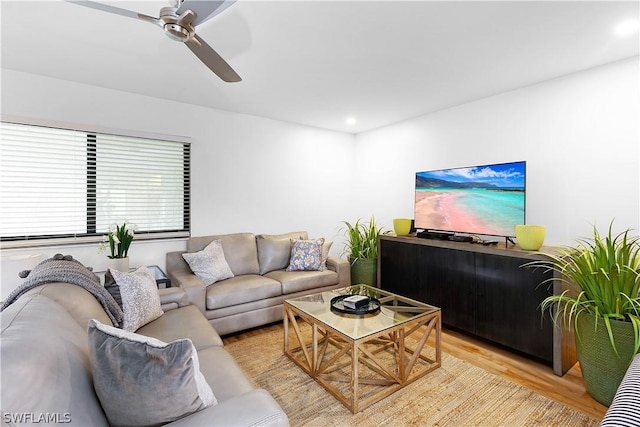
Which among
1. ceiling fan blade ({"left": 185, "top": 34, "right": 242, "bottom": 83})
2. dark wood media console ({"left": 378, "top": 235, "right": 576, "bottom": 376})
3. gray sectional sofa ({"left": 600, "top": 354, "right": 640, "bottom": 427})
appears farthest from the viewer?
dark wood media console ({"left": 378, "top": 235, "right": 576, "bottom": 376})

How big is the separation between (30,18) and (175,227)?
2117mm

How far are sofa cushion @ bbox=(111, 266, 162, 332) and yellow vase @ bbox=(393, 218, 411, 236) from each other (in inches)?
102

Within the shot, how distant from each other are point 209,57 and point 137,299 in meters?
1.64

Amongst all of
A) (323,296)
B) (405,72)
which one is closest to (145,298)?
(323,296)

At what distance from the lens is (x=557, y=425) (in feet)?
5.67

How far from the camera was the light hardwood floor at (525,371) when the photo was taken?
194 centimetres

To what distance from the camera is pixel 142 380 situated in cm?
95

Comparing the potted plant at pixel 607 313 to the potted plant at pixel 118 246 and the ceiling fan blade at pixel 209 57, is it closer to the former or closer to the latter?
the ceiling fan blade at pixel 209 57

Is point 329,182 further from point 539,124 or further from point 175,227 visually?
point 539,124

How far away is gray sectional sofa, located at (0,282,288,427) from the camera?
2.59 ft

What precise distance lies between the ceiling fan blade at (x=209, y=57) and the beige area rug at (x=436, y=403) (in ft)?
7.10

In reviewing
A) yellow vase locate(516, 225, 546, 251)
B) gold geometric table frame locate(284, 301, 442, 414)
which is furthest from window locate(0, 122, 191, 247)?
yellow vase locate(516, 225, 546, 251)

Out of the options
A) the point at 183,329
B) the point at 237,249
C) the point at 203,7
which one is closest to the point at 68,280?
the point at 183,329

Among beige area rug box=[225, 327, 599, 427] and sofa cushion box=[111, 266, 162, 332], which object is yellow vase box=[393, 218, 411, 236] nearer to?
beige area rug box=[225, 327, 599, 427]
